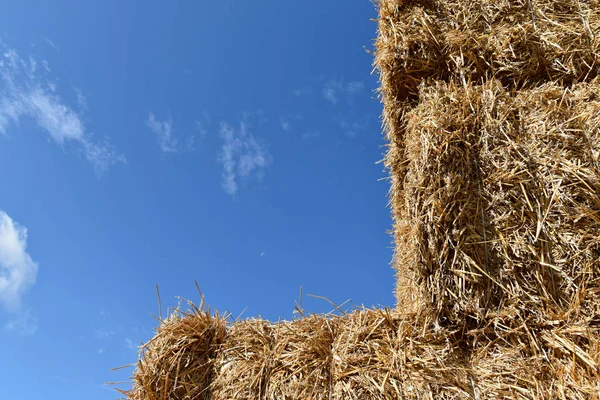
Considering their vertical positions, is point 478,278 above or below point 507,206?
below

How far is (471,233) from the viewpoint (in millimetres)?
1841

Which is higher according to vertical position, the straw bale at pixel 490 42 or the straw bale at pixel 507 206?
the straw bale at pixel 490 42

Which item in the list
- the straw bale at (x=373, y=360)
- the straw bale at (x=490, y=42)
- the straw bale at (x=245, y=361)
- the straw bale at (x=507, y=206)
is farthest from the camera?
the straw bale at (x=490, y=42)

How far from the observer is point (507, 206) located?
1.86 meters

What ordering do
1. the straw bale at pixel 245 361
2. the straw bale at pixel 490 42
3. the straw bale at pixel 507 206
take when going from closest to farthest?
1. the straw bale at pixel 507 206
2. the straw bale at pixel 245 361
3. the straw bale at pixel 490 42

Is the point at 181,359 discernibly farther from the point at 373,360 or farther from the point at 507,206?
the point at 507,206

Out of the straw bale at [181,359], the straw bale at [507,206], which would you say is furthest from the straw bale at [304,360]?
the straw bale at [507,206]

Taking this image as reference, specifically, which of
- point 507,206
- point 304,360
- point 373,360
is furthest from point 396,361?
point 507,206

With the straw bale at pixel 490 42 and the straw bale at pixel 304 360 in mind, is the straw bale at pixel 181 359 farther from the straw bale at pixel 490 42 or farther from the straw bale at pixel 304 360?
the straw bale at pixel 490 42

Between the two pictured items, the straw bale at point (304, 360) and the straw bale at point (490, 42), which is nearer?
the straw bale at point (304, 360)

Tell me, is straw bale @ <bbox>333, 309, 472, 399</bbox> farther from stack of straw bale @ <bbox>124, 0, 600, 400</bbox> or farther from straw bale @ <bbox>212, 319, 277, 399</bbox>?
straw bale @ <bbox>212, 319, 277, 399</bbox>

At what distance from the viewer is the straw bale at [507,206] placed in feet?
5.62

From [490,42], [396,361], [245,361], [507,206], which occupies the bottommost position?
[396,361]

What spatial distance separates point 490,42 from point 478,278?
48.8 inches
